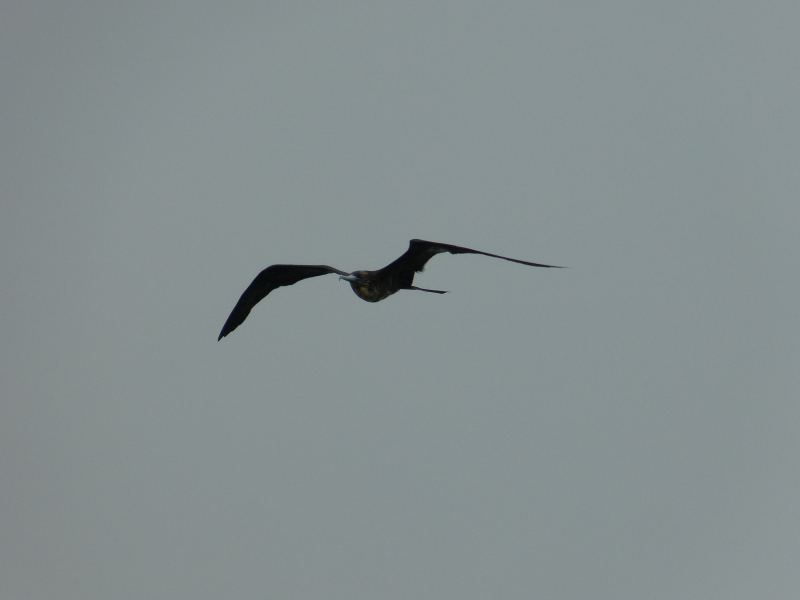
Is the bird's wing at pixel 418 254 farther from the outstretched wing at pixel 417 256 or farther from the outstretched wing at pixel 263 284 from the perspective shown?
the outstretched wing at pixel 263 284

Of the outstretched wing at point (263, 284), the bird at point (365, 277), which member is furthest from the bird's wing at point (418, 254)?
the outstretched wing at point (263, 284)

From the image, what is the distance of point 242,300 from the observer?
1645 centimetres

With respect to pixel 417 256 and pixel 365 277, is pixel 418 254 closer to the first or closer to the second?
pixel 417 256

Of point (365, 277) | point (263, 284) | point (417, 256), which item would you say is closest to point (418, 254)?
point (417, 256)

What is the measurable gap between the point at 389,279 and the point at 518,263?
381 cm

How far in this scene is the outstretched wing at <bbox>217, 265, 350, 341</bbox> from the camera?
633 inches

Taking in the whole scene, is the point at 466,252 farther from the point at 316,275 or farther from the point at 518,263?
the point at 316,275

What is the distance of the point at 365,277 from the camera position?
15.4 m

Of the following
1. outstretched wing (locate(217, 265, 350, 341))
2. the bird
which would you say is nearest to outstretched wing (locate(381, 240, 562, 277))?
the bird

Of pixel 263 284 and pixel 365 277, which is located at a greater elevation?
pixel 365 277

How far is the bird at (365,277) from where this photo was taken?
14484 mm

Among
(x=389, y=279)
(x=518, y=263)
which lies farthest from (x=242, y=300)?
(x=518, y=263)

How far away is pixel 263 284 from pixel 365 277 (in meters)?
2.17

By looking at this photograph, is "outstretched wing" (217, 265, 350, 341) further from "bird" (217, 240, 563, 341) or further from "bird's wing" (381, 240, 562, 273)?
"bird's wing" (381, 240, 562, 273)
